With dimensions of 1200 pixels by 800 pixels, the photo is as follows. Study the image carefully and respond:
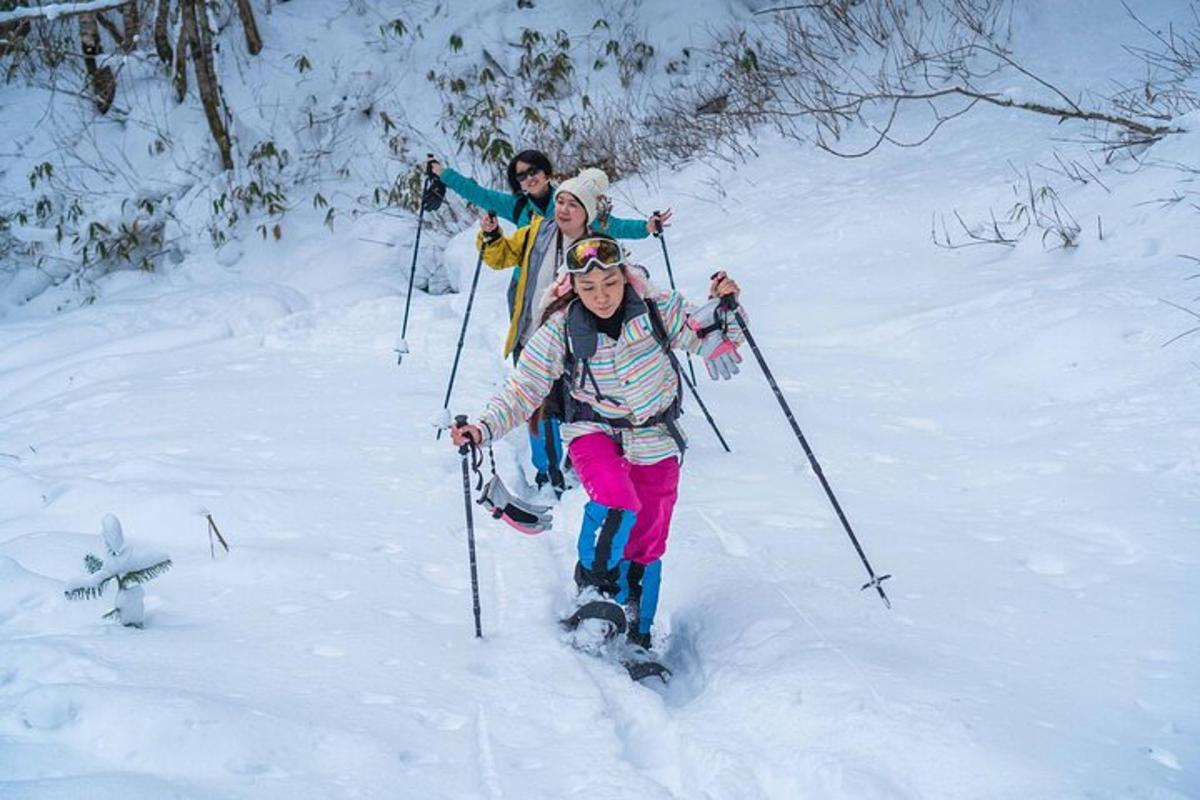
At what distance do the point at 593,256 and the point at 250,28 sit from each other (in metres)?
12.9

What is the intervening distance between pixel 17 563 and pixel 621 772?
263 centimetres

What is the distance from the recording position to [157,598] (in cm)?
364

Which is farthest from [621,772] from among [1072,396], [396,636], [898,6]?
[898,6]

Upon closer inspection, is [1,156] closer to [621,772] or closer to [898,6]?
[898,6]

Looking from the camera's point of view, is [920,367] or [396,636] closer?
[396,636]

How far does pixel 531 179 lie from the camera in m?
5.04

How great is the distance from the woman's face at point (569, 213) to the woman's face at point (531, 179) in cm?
63

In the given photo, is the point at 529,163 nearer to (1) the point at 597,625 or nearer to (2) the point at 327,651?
(1) the point at 597,625

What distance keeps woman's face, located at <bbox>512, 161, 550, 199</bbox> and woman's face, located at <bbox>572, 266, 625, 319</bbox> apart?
6.22 feet

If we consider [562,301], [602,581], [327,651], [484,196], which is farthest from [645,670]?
[484,196]

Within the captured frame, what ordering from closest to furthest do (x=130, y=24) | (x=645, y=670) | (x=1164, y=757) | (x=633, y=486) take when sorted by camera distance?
(x=1164, y=757) < (x=645, y=670) < (x=633, y=486) < (x=130, y=24)

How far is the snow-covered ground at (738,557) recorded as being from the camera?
104 inches

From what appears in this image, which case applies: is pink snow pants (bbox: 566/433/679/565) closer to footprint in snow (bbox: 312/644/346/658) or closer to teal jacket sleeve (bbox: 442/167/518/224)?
footprint in snow (bbox: 312/644/346/658)

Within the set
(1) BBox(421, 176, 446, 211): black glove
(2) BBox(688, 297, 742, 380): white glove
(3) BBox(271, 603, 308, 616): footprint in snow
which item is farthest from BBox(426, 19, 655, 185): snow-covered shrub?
(3) BBox(271, 603, 308, 616): footprint in snow
